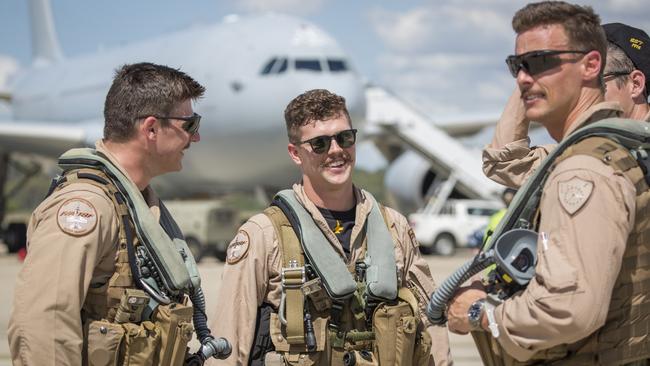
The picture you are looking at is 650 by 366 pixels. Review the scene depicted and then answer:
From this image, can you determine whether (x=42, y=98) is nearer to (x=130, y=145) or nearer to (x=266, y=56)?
(x=266, y=56)

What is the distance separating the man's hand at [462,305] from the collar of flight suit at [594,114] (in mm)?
540

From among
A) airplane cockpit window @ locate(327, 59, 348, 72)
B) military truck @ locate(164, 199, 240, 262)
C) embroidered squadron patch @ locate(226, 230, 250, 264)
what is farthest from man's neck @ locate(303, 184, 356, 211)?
military truck @ locate(164, 199, 240, 262)

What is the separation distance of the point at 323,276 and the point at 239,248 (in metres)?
0.38

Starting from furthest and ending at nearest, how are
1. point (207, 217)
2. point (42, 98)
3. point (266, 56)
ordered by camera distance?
point (42, 98) → point (207, 217) → point (266, 56)

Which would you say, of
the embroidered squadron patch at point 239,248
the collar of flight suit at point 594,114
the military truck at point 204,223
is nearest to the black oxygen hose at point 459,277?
the collar of flight suit at point 594,114

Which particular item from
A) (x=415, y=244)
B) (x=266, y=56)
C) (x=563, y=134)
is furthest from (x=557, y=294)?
(x=266, y=56)

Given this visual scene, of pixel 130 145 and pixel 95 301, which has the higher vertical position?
pixel 130 145

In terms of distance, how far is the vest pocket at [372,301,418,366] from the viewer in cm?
333

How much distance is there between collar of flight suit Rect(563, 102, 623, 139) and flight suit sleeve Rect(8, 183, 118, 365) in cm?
151

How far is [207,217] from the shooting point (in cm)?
1886

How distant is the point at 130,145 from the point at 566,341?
165 centimetres

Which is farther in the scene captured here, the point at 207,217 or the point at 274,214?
the point at 207,217

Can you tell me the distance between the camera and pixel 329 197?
3.69m

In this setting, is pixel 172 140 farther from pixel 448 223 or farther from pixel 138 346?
pixel 448 223
